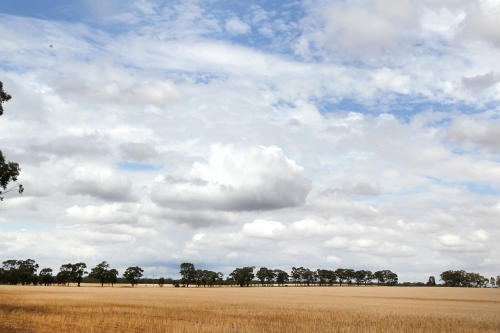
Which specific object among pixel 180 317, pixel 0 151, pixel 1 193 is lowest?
pixel 180 317

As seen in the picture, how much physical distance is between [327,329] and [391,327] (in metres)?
5.21

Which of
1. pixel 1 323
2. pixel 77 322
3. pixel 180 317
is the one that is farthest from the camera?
pixel 180 317

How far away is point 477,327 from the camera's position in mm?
35125

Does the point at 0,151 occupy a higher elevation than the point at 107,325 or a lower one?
higher

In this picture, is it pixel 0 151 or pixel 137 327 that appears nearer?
pixel 137 327

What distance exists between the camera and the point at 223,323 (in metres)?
33.3

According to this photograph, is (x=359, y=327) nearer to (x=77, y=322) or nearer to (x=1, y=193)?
(x=77, y=322)

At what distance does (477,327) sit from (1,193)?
128ft

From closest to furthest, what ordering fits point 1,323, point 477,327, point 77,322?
1. point 1,323
2. point 77,322
3. point 477,327

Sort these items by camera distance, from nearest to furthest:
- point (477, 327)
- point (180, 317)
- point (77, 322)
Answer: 1. point (77, 322)
2. point (477, 327)
3. point (180, 317)

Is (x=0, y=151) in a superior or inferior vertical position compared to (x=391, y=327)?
superior

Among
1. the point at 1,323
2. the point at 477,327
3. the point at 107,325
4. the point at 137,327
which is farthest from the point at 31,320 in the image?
the point at 477,327

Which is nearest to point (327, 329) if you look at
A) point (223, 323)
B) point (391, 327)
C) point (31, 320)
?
point (391, 327)

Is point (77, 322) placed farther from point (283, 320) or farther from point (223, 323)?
point (283, 320)
